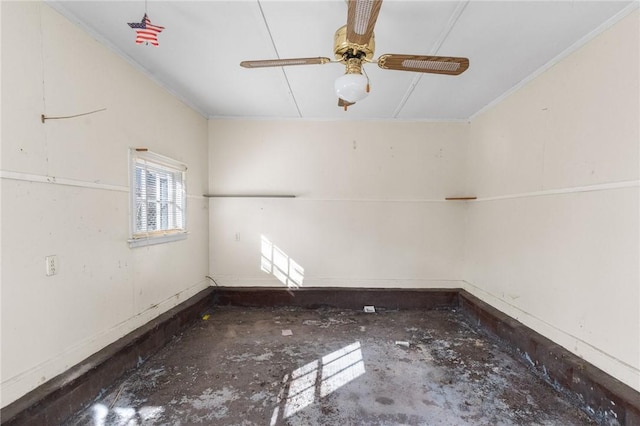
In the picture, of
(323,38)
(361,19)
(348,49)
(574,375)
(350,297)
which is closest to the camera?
(361,19)

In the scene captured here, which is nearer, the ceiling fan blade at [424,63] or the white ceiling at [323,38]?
the ceiling fan blade at [424,63]

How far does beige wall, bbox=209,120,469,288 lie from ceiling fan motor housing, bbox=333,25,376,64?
2.60 meters

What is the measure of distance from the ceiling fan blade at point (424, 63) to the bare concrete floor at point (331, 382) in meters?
2.35

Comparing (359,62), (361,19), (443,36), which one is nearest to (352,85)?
(359,62)

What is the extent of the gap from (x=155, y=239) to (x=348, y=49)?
2.62 metres

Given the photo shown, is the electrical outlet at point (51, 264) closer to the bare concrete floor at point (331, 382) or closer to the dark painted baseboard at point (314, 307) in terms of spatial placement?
the dark painted baseboard at point (314, 307)

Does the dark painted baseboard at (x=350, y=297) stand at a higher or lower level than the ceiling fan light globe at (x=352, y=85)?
lower

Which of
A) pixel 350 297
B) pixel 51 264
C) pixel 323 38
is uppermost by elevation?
pixel 323 38

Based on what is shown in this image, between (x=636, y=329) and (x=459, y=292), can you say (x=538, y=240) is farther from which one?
(x=459, y=292)

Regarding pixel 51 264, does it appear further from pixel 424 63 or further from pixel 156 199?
pixel 424 63

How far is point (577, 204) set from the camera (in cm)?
242

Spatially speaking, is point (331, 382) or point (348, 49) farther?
point (331, 382)

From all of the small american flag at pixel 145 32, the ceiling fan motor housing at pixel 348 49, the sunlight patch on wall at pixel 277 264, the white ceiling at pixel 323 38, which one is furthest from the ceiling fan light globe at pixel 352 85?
the sunlight patch on wall at pixel 277 264

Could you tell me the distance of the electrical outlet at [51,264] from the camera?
6.41 feet
